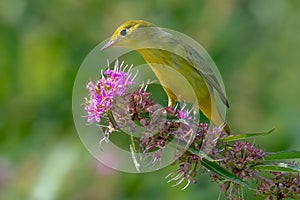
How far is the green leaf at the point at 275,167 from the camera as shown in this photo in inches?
106

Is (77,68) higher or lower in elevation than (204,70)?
lower

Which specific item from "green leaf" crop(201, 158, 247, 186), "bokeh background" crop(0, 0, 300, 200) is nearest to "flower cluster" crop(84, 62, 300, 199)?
"green leaf" crop(201, 158, 247, 186)

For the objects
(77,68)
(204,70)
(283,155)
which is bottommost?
(77,68)

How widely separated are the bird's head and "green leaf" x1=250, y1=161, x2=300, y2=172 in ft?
3.77

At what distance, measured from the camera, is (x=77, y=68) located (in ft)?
19.7

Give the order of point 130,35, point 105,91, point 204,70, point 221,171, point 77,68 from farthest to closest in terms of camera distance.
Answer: point 77,68
point 204,70
point 130,35
point 105,91
point 221,171

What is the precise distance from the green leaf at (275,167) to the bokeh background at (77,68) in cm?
247

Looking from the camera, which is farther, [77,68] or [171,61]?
[77,68]

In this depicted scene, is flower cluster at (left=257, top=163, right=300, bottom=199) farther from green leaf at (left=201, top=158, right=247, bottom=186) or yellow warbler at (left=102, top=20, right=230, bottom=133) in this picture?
yellow warbler at (left=102, top=20, right=230, bottom=133)

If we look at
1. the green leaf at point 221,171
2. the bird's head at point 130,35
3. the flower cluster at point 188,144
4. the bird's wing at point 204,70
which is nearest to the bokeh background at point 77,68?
the bird's wing at point 204,70

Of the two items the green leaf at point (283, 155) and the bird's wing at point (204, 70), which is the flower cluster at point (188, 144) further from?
the bird's wing at point (204, 70)

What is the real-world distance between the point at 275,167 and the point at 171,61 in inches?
46.4

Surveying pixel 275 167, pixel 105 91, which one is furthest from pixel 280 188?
pixel 105 91

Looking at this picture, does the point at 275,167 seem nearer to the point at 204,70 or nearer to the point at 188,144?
the point at 188,144
